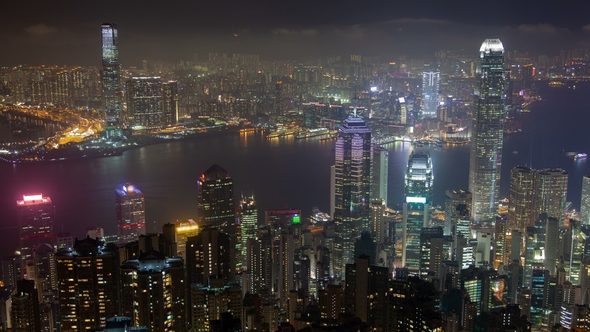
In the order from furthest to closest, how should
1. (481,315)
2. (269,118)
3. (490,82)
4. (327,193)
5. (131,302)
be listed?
(269,118), (490,82), (327,193), (481,315), (131,302)

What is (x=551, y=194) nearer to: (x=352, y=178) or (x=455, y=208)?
(x=455, y=208)

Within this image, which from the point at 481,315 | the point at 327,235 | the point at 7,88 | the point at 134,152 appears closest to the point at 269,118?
the point at 134,152

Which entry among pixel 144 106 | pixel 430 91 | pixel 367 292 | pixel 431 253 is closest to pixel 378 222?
pixel 431 253

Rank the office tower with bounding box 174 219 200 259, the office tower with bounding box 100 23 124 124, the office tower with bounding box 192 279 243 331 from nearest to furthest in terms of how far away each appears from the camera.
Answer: the office tower with bounding box 192 279 243 331 < the office tower with bounding box 174 219 200 259 < the office tower with bounding box 100 23 124 124

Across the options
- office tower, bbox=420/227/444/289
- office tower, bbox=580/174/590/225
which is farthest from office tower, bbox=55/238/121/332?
office tower, bbox=580/174/590/225

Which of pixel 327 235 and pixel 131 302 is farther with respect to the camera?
pixel 327 235

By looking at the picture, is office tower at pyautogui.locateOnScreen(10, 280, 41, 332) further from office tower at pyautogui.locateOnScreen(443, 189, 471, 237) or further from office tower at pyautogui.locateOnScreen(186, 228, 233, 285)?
office tower at pyautogui.locateOnScreen(443, 189, 471, 237)

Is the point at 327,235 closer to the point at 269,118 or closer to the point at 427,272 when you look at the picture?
the point at 427,272
